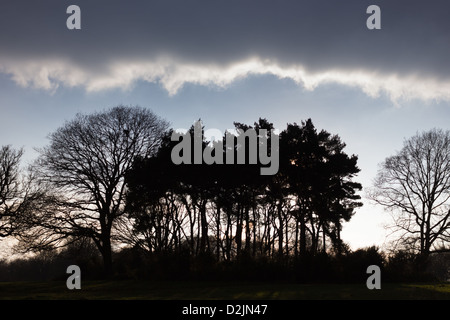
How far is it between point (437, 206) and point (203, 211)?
20.8m

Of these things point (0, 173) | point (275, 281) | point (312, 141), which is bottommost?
point (275, 281)

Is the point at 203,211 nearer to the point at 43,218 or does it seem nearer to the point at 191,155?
the point at 191,155

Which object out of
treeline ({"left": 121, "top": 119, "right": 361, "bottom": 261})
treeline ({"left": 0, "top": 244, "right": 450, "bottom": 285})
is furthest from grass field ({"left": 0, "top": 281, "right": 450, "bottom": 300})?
treeline ({"left": 121, "top": 119, "right": 361, "bottom": 261})

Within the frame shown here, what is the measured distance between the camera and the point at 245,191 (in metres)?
34.8

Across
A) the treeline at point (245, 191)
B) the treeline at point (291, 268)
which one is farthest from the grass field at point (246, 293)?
the treeline at point (245, 191)

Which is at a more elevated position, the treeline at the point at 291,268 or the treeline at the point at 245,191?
the treeline at the point at 245,191

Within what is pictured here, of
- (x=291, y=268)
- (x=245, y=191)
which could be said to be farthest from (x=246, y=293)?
(x=245, y=191)

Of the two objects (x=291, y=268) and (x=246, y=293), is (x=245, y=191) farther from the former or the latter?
(x=246, y=293)

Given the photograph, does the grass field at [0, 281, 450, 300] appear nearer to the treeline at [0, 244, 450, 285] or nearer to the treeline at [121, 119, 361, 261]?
the treeline at [0, 244, 450, 285]

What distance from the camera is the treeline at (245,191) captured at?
1291 inches

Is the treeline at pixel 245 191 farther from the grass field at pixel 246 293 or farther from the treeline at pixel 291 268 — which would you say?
the grass field at pixel 246 293

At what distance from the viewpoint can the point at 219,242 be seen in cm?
3675
